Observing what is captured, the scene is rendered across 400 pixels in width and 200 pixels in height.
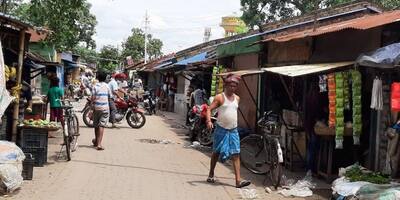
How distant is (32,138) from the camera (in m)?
8.91

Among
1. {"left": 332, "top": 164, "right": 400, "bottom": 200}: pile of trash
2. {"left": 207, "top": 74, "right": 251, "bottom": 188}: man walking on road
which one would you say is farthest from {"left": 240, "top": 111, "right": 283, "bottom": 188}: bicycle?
{"left": 332, "top": 164, "right": 400, "bottom": 200}: pile of trash

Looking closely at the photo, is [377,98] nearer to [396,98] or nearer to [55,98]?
[396,98]

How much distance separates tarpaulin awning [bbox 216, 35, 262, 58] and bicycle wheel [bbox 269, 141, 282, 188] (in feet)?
16.7

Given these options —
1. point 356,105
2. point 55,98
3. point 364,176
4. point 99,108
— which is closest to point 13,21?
point 99,108

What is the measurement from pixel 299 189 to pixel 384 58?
247 cm

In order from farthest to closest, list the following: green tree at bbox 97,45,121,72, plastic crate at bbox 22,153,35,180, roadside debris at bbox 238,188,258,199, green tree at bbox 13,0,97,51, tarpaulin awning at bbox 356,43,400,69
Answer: green tree at bbox 97,45,121,72 → green tree at bbox 13,0,97,51 → plastic crate at bbox 22,153,35,180 → roadside debris at bbox 238,188,258,199 → tarpaulin awning at bbox 356,43,400,69

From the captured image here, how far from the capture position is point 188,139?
15094 millimetres

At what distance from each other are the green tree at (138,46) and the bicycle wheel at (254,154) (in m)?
61.9

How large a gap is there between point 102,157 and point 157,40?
64.7 m

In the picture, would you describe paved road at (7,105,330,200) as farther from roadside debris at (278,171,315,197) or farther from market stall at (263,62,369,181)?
market stall at (263,62,369,181)

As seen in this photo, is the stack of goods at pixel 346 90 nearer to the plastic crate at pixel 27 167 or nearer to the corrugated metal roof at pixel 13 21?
the plastic crate at pixel 27 167

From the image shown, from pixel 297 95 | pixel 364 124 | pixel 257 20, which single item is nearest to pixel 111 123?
pixel 297 95

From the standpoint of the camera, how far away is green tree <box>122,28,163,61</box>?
71.6 m

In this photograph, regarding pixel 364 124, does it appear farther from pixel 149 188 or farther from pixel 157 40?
pixel 157 40
